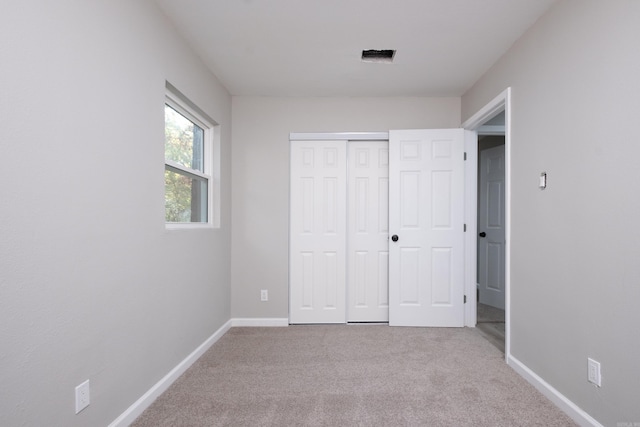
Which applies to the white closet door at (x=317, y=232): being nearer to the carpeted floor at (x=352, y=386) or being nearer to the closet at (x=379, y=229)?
the closet at (x=379, y=229)

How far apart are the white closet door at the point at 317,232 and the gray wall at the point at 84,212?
60.4 inches

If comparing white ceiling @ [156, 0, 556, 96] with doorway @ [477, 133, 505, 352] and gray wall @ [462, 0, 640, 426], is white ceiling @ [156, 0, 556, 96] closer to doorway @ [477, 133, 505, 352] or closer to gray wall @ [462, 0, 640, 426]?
gray wall @ [462, 0, 640, 426]

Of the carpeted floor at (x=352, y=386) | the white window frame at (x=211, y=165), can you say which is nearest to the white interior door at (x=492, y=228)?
the carpeted floor at (x=352, y=386)

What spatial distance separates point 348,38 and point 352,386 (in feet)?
8.04

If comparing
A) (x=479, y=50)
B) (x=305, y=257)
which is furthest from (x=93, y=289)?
(x=479, y=50)

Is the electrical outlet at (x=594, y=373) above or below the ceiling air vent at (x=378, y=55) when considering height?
below

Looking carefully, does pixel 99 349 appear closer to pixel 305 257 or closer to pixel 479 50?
pixel 305 257

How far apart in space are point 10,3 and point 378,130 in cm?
316

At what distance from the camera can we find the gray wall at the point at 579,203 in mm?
1638

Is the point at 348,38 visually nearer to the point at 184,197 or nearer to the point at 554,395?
the point at 184,197

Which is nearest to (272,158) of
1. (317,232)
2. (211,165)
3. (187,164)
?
(211,165)

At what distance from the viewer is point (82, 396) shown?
155 centimetres

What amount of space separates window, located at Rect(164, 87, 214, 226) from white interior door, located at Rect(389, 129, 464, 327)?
187 cm

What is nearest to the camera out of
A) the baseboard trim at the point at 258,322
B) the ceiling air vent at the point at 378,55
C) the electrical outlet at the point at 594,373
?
the electrical outlet at the point at 594,373
